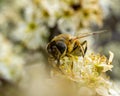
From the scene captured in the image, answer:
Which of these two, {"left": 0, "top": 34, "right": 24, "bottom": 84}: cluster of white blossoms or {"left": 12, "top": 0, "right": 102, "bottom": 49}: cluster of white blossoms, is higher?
{"left": 12, "top": 0, "right": 102, "bottom": 49}: cluster of white blossoms

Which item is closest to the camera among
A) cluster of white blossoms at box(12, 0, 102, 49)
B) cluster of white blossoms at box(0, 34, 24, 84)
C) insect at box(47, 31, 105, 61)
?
insect at box(47, 31, 105, 61)

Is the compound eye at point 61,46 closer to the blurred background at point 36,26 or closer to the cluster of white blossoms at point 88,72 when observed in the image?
the cluster of white blossoms at point 88,72

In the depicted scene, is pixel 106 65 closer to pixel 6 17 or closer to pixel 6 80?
pixel 6 80

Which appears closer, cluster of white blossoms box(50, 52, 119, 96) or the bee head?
cluster of white blossoms box(50, 52, 119, 96)

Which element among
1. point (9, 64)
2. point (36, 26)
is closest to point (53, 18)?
point (36, 26)

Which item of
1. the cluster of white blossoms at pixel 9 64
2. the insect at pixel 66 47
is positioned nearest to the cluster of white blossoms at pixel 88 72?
the insect at pixel 66 47

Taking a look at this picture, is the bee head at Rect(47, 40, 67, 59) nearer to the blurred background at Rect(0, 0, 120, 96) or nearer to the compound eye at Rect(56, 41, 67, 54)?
the compound eye at Rect(56, 41, 67, 54)

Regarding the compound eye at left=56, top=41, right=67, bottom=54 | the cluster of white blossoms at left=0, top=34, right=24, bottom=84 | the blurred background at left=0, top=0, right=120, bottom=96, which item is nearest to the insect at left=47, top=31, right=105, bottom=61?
the compound eye at left=56, top=41, right=67, bottom=54
